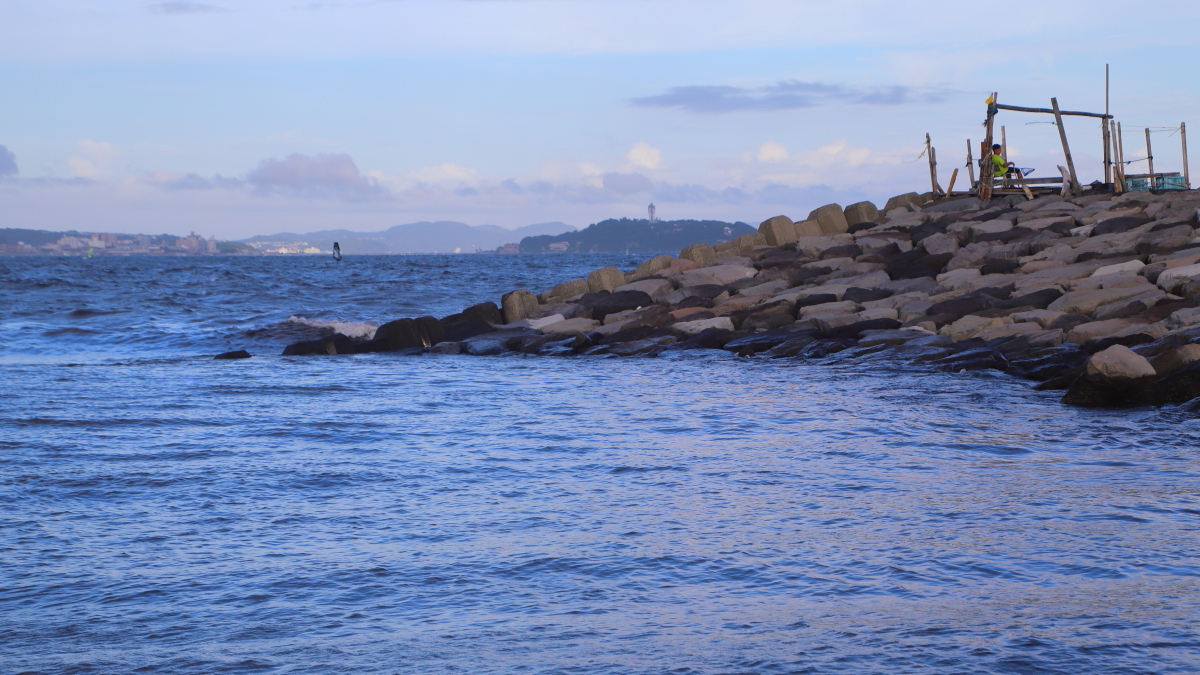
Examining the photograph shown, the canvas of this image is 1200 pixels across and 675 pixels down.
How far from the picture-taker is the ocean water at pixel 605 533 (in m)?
3.88

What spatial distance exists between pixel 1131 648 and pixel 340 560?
3543 mm

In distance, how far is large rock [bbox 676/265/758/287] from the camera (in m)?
20.1

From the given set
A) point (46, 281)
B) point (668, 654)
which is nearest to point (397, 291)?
point (46, 281)

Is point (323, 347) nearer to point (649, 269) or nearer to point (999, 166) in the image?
point (649, 269)

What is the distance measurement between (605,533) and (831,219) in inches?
814

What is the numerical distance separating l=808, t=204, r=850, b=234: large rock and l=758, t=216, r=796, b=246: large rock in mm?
1613

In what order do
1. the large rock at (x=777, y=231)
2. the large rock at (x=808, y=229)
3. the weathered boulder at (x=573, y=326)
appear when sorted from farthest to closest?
the large rock at (x=808, y=229)
the large rock at (x=777, y=231)
the weathered boulder at (x=573, y=326)

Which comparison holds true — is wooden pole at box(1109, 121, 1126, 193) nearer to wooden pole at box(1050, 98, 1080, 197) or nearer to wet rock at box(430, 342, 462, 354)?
wooden pole at box(1050, 98, 1080, 197)

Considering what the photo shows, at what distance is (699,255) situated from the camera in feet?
74.4

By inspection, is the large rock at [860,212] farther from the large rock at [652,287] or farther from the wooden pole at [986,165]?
the large rock at [652,287]

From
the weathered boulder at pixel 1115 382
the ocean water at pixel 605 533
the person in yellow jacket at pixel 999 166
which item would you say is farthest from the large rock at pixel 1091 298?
the person in yellow jacket at pixel 999 166

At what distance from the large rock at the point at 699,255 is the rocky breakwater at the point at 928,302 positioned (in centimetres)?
6

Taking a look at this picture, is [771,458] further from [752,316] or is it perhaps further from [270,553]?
[752,316]

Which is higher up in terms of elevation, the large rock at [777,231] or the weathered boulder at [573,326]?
the large rock at [777,231]
